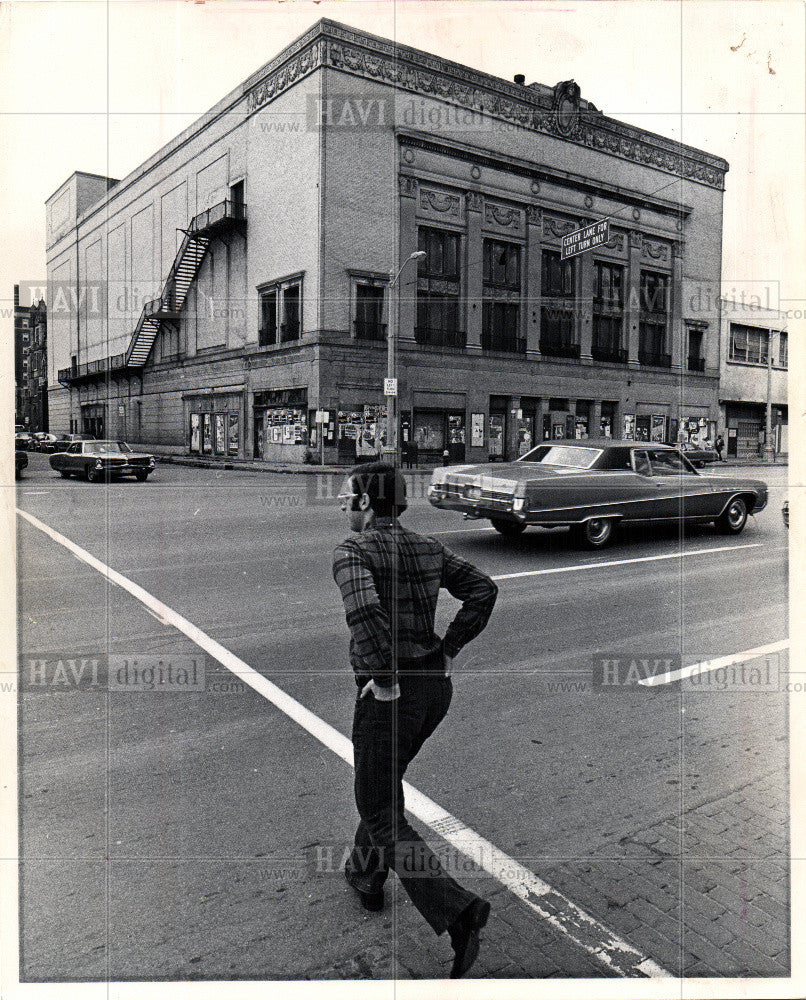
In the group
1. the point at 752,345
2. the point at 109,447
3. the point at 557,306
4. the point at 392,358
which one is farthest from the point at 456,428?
the point at 109,447

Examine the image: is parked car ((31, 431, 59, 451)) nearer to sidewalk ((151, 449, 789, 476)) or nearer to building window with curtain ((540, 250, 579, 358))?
sidewalk ((151, 449, 789, 476))

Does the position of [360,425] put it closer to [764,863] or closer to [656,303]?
[656,303]

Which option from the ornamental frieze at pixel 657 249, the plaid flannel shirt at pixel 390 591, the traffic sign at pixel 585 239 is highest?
the traffic sign at pixel 585 239

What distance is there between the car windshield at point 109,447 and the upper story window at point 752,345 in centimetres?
1745

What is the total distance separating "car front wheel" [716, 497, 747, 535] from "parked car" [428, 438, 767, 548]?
20 mm

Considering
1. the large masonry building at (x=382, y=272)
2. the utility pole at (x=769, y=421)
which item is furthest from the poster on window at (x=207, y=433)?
the utility pole at (x=769, y=421)

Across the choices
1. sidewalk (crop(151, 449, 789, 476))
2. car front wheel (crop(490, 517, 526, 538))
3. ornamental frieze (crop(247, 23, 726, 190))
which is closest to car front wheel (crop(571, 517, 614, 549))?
car front wheel (crop(490, 517, 526, 538))

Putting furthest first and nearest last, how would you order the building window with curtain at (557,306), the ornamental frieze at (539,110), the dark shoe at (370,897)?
1. the building window with curtain at (557,306)
2. the ornamental frieze at (539,110)
3. the dark shoe at (370,897)

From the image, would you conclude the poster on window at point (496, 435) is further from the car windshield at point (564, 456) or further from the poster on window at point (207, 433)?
the poster on window at point (207, 433)

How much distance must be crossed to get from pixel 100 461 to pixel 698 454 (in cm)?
1594

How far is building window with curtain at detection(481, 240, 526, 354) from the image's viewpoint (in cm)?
1135

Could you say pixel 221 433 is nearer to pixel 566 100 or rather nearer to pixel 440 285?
pixel 440 285

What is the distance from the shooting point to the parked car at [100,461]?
20.0m

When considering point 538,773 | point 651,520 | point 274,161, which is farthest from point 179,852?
point 274,161
